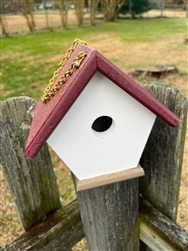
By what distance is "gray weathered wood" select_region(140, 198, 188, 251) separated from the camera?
1.02 m

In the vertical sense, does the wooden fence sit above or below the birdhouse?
below

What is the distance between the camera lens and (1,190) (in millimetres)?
2791

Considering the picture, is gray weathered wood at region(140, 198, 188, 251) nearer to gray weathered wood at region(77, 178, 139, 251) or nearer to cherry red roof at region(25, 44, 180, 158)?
gray weathered wood at region(77, 178, 139, 251)

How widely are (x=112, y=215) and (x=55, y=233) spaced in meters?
0.24

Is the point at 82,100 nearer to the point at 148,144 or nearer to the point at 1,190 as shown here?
the point at 148,144

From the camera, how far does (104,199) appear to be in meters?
1.01

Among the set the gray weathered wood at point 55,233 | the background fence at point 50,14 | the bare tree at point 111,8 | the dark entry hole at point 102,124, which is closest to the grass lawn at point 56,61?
the gray weathered wood at point 55,233

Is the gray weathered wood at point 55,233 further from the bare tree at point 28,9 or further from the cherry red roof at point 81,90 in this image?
the bare tree at point 28,9

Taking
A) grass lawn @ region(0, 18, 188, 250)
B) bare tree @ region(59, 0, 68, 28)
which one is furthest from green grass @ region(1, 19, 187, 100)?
bare tree @ region(59, 0, 68, 28)

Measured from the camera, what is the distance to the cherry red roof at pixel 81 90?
0.73 metres

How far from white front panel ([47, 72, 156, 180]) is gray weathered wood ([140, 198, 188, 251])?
25 cm

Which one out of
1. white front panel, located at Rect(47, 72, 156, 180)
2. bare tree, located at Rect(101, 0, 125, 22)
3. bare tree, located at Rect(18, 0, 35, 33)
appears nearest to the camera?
white front panel, located at Rect(47, 72, 156, 180)

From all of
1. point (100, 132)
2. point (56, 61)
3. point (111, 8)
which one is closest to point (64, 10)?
point (111, 8)

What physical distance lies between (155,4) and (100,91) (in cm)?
2270
